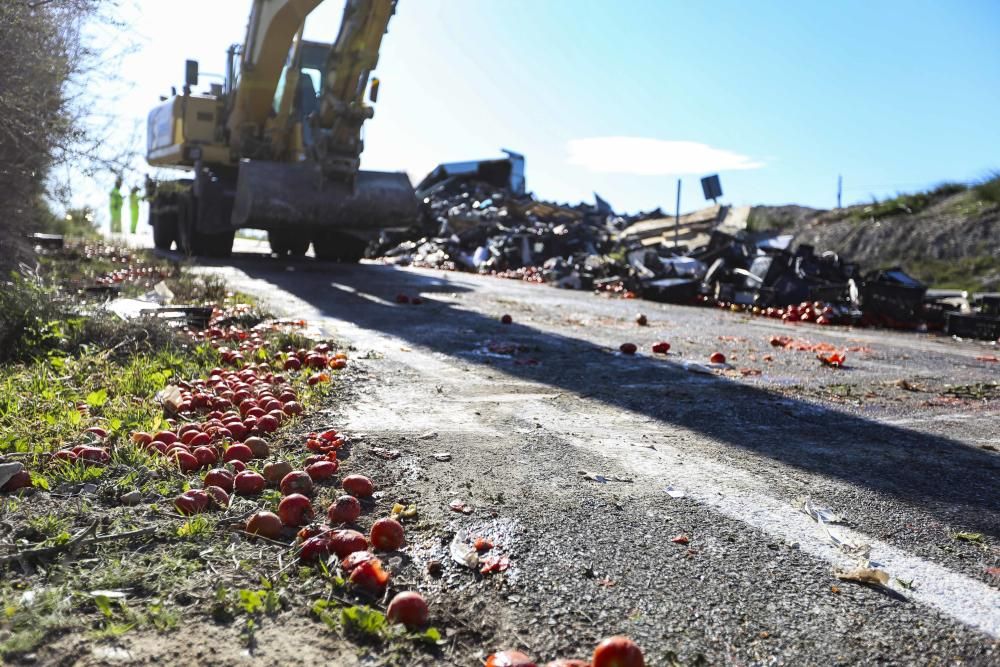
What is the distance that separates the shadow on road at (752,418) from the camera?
12.5ft

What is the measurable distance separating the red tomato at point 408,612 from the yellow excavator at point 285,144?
12769 mm

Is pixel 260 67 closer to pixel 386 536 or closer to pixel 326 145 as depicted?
pixel 326 145

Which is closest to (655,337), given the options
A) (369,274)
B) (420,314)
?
(420,314)

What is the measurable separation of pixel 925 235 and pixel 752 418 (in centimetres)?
1804

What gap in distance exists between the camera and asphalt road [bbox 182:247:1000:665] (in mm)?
2436

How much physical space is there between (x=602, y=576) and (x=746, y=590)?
17.2 inches

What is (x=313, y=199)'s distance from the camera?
48.7 ft

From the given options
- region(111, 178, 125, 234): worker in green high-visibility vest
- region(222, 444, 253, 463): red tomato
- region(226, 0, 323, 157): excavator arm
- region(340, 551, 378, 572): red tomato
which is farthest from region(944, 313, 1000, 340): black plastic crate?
region(111, 178, 125, 234): worker in green high-visibility vest

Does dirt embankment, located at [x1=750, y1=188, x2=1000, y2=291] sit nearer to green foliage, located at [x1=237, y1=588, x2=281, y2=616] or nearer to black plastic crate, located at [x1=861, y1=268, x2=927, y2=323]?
black plastic crate, located at [x1=861, y1=268, x2=927, y2=323]

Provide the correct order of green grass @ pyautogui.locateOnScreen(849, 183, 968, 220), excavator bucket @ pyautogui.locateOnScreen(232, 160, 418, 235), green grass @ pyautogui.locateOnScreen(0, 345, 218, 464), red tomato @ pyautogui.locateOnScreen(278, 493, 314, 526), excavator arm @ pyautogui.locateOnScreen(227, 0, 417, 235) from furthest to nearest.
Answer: green grass @ pyautogui.locateOnScreen(849, 183, 968, 220) → excavator bucket @ pyautogui.locateOnScreen(232, 160, 418, 235) → excavator arm @ pyautogui.locateOnScreen(227, 0, 417, 235) → green grass @ pyautogui.locateOnScreen(0, 345, 218, 464) → red tomato @ pyautogui.locateOnScreen(278, 493, 314, 526)

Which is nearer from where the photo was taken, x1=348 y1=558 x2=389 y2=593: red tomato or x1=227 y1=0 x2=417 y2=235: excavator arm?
x1=348 y1=558 x2=389 y2=593: red tomato

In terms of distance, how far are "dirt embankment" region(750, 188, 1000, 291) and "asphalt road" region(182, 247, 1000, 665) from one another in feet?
39.5

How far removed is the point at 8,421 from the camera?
4.36m

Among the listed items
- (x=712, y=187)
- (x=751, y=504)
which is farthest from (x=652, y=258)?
(x=751, y=504)
